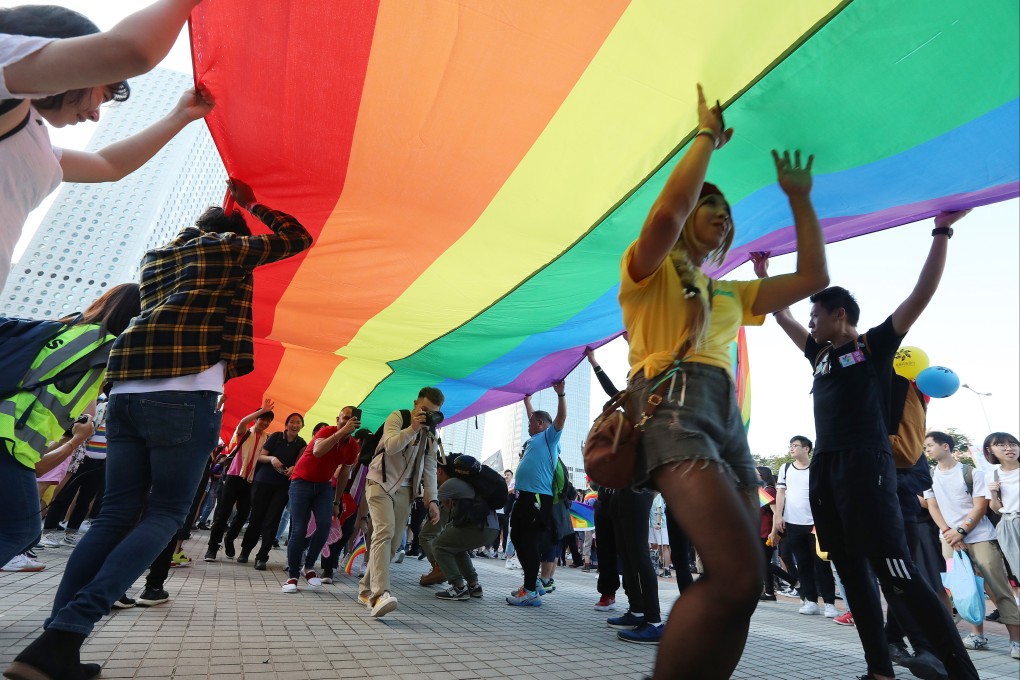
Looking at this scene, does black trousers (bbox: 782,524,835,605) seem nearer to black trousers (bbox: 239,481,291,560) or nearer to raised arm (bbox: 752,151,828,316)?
raised arm (bbox: 752,151,828,316)

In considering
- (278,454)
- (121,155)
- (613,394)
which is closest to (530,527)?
(278,454)

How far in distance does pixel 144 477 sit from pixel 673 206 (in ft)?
7.19

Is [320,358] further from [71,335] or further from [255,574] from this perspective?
[71,335]

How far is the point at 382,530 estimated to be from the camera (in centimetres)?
396

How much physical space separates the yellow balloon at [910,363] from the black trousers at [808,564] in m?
3.09

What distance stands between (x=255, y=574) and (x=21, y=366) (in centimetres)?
386

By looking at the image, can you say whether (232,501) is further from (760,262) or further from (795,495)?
(795,495)

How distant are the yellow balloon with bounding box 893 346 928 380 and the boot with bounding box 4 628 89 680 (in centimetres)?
468

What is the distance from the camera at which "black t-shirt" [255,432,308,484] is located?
5.88 meters

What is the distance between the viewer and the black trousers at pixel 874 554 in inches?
89.0

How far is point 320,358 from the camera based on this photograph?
654 cm

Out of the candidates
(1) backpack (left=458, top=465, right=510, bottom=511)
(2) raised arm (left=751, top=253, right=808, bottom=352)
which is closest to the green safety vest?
(2) raised arm (left=751, top=253, right=808, bottom=352)

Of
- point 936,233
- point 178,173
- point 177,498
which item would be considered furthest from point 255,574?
point 178,173

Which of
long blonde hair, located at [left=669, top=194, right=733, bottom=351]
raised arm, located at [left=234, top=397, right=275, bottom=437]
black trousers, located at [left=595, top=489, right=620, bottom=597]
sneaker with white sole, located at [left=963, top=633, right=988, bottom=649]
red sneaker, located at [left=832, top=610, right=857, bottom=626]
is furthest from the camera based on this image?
raised arm, located at [left=234, top=397, right=275, bottom=437]
